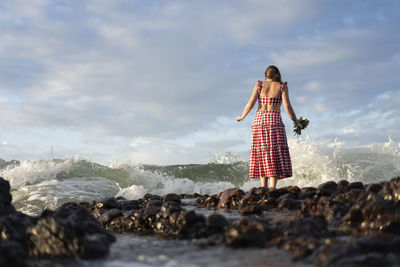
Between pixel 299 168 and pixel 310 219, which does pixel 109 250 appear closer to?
pixel 310 219

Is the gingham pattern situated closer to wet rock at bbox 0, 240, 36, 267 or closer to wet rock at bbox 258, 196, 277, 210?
wet rock at bbox 258, 196, 277, 210

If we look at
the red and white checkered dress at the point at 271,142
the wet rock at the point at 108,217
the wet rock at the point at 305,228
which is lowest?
the wet rock at the point at 108,217

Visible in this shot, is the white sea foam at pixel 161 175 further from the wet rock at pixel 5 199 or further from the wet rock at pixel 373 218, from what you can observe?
the wet rock at pixel 373 218

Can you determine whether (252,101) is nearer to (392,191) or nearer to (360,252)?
(392,191)

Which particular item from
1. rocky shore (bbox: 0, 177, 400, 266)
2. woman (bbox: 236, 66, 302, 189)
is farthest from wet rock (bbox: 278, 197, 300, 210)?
woman (bbox: 236, 66, 302, 189)

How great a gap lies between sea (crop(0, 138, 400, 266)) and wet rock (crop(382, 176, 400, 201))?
1674 millimetres

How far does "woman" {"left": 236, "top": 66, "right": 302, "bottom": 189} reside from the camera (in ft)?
26.6

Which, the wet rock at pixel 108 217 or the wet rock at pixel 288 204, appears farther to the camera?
the wet rock at pixel 288 204

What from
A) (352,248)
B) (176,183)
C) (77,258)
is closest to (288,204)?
(352,248)

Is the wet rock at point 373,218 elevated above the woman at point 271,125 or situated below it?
below

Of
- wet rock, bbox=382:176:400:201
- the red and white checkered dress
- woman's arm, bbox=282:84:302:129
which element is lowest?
wet rock, bbox=382:176:400:201

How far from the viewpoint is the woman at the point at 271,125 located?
811 cm

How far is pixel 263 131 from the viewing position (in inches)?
323

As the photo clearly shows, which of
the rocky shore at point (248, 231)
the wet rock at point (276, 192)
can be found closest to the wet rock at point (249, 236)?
the rocky shore at point (248, 231)
